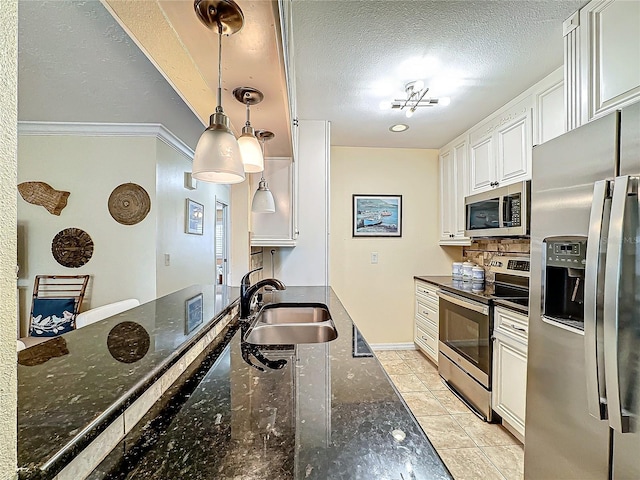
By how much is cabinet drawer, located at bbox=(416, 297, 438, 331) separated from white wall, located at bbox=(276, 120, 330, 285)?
1159 millimetres

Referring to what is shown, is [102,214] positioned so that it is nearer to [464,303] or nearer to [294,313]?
[294,313]

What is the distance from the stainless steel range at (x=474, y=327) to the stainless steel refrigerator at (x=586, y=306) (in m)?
0.55

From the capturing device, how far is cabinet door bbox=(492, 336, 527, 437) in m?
1.92

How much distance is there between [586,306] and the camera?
45.4 inches

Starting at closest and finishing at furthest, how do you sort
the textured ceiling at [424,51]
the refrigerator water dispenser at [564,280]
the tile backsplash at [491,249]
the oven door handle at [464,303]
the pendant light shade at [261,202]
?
the refrigerator water dispenser at [564,280]
the textured ceiling at [424,51]
the pendant light shade at [261,202]
the oven door handle at [464,303]
the tile backsplash at [491,249]

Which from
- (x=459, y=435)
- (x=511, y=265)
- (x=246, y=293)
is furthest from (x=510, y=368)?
(x=246, y=293)

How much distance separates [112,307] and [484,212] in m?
2.85

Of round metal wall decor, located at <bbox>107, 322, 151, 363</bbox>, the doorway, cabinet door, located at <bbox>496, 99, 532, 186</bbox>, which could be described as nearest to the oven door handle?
cabinet door, located at <bbox>496, 99, 532, 186</bbox>

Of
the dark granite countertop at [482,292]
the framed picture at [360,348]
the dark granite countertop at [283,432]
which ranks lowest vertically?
the dark granite countertop at [482,292]

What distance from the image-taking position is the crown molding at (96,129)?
283cm

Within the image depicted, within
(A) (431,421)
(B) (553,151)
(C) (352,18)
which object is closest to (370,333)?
(A) (431,421)

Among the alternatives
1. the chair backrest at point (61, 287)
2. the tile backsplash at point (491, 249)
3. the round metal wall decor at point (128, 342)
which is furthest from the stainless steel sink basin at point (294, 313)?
the chair backrest at point (61, 287)

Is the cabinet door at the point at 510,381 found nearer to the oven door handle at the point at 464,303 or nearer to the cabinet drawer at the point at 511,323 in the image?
the cabinet drawer at the point at 511,323

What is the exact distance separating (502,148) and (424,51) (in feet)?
3.94
